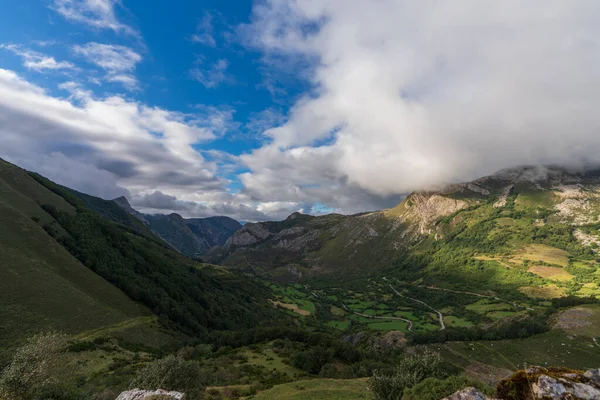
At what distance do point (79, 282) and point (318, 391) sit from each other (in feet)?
371

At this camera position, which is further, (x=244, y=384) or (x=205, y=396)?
(x=244, y=384)

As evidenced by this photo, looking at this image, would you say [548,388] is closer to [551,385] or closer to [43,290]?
[551,385]

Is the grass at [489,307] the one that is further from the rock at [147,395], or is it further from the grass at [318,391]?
the rock at [147,395]

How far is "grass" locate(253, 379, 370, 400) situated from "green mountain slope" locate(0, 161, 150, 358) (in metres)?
71.9

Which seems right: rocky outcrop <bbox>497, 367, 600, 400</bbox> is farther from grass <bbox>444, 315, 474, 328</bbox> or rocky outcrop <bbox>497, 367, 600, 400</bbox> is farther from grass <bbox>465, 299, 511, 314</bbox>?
grass <bbox>465, 299, 511, 314</bbox>

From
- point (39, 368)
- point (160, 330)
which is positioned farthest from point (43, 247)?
point (39, 368)

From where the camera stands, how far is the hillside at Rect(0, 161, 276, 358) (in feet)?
291

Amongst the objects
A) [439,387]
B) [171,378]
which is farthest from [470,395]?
[171,378]

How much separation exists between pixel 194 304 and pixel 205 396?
5443 inches

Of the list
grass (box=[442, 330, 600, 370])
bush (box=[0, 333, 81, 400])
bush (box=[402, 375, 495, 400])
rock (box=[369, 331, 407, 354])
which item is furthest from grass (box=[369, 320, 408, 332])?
bush (box=[0, 333, 81, 400])

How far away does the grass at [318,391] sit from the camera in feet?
150

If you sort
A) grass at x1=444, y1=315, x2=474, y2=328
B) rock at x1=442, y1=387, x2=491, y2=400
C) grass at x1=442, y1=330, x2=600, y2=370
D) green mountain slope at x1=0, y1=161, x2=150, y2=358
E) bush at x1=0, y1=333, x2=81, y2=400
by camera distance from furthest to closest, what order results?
grass at x1=444, y1=315, x2=474, y2=328 < green mountain slope at x1=0, y1=161, x2=150, y2=358 < grass at x1=442, y1=330, x2=600, y2=370 < bush at x1=0, y1=333, x2=81, y2=400 < rock at x1=442, y1=387, x2=491, y2=400

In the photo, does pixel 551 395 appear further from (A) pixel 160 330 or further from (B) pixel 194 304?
(B) pixel 194 304

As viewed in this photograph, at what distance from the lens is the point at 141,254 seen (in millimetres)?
191875
